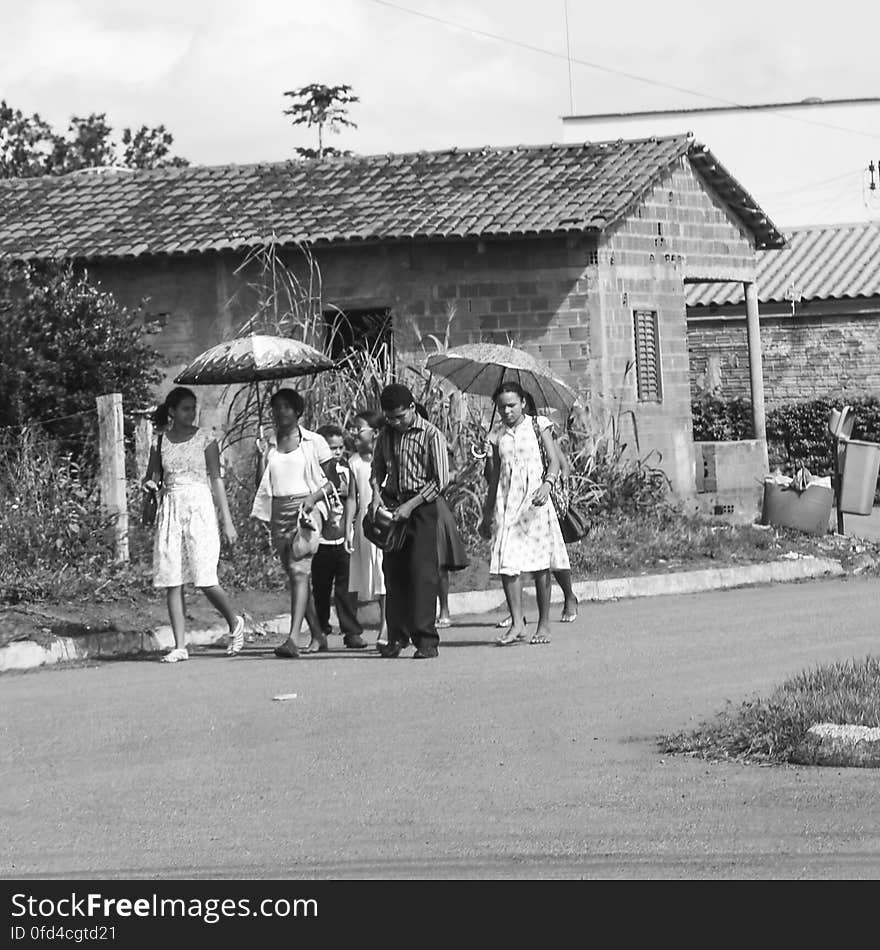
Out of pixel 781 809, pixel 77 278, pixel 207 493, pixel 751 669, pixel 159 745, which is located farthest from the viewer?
pixel 77 278

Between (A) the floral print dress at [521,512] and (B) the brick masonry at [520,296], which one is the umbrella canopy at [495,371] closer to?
(A) the floral print dress at [521,512]

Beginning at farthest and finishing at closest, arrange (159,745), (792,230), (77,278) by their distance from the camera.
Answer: (792,230) < (77,278) < (159,745)

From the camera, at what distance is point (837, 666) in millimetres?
10164

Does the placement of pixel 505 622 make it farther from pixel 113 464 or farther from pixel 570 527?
pixel 113 464

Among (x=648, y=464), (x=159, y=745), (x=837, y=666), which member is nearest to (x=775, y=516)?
(x=648, y=464)

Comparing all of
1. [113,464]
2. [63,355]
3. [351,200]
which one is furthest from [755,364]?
[113,464]

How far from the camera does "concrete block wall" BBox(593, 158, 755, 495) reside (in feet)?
77.9

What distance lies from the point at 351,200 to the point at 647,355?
4.15 metres

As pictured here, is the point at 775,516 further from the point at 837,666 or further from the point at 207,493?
the point at 837,666

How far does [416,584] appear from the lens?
1302cm

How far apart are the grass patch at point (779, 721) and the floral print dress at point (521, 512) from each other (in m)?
4.16

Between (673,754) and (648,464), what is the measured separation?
1582cm

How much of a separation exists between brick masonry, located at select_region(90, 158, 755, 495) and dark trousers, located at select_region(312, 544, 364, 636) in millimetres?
8936

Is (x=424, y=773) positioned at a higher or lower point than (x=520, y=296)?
lower
